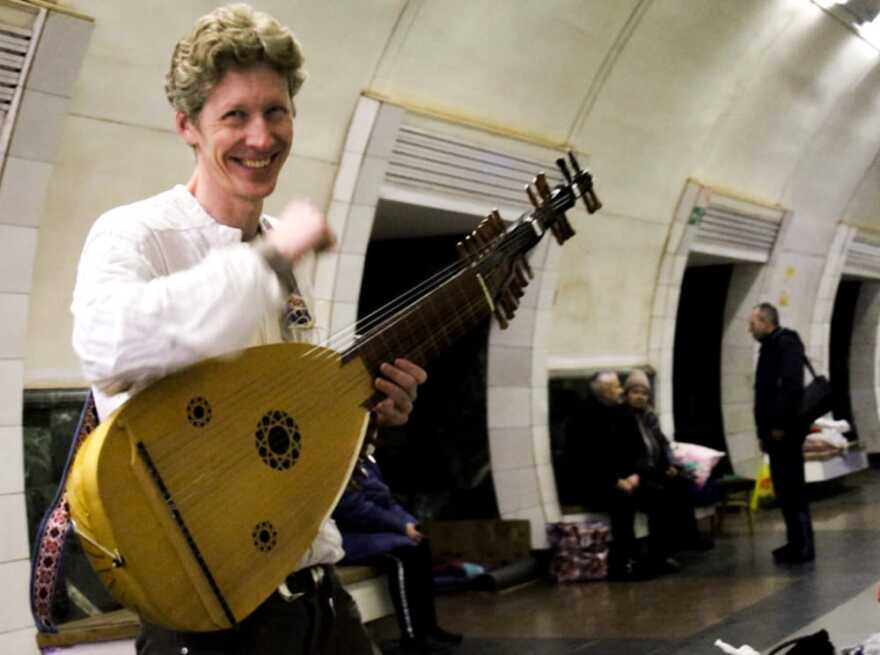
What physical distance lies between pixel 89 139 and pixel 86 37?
598 millimetres

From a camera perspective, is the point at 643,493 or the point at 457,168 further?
the point at 643,493

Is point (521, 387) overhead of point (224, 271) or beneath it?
beneath

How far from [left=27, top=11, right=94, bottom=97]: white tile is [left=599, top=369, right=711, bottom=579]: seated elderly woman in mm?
5690

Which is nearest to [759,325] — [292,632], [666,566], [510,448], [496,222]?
[666,566]

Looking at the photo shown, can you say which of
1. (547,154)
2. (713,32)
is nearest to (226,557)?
(547,154)

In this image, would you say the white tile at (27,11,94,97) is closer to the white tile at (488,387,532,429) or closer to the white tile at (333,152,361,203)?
Result: the white tile at (333,152,361,203)

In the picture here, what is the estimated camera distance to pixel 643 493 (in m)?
10.3

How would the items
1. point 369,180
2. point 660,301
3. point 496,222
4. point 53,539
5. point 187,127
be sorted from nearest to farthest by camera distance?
1. point 187,127
2. point 53,539
3. point 496,222
4. point 369,180
5. point 660,301

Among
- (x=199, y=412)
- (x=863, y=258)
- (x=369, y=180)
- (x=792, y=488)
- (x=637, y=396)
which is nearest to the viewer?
(x=199, y=412)

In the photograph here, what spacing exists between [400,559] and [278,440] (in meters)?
5.29

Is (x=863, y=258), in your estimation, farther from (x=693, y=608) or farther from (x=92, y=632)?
(x=92, y=632)

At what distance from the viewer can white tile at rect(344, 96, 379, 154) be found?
764 cm

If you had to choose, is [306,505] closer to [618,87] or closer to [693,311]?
[618,87]

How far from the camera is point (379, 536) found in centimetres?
721
